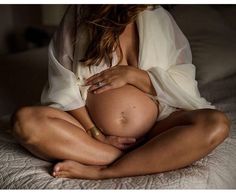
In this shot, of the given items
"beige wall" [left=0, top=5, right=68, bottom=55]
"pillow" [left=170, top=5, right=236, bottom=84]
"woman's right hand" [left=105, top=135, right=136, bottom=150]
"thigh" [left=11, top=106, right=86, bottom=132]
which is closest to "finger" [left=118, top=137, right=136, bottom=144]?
"woman's right hand" [left=105, top=135, right=136, bottom=150]

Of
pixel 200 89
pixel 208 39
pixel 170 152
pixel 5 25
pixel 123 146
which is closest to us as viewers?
pixel 170 152

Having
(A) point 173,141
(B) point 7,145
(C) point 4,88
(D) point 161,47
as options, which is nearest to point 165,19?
(D) point 161,47

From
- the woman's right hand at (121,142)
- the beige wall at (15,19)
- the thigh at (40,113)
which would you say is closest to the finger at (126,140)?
the woman's right hand at (121,142)

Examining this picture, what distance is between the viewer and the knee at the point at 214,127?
76cm

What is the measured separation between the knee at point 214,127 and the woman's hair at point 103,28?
0.88 feet

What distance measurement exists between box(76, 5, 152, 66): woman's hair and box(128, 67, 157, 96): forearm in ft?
0.21

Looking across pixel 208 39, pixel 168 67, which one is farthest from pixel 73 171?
pixel 208 39

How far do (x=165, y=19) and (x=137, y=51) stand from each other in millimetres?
110

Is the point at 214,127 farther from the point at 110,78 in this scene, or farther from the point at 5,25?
the point at 5,25

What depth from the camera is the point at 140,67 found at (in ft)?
3.03

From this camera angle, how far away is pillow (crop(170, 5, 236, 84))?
1.33 meters

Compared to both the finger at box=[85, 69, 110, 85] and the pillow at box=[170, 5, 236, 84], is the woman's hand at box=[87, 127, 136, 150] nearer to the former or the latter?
the finger at box=[85, 69, 110, 85]

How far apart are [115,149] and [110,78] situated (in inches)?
6.3

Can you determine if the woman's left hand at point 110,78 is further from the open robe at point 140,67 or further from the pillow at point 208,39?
the pillow at point 208,39
